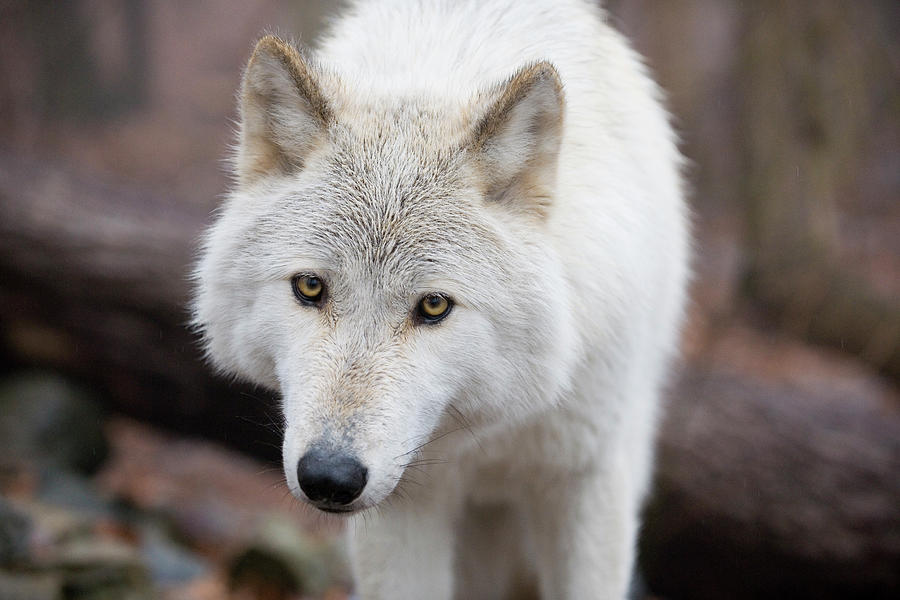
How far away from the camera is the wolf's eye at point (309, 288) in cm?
280

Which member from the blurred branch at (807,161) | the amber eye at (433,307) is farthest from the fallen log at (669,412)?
the amber eye at (433,307)

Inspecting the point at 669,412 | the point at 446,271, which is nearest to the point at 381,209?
the point at 446,271

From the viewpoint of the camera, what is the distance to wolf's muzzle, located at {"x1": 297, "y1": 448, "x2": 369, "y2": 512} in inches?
98.7

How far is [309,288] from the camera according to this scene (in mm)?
2805

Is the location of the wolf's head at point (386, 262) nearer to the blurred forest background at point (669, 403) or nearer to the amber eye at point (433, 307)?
the amber eye at point (433, 307)

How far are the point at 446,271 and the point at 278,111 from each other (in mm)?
791

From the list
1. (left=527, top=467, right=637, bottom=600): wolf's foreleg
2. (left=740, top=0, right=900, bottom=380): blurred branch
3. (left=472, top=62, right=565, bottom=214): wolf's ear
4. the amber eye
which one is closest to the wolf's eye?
the amber eye

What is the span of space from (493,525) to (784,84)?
533 centimetres

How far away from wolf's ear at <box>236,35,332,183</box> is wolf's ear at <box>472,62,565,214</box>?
547 millimetres

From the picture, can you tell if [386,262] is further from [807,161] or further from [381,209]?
[807,161]

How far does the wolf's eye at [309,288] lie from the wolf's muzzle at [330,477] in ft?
1.69

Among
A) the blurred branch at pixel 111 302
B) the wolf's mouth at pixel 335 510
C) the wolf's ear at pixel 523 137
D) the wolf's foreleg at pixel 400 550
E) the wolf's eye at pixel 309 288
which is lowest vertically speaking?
the blurred branch at pixel 111 302

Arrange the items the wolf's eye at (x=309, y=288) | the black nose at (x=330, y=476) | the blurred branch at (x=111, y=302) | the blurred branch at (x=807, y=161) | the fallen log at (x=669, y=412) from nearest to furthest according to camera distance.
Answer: the black nose at (x=330, y=476)
the wolf's eye at (x=309, y=288)
the fallen log at (x=669, y=412)
the blurred branch at (x=111, y=302)
the blurred branch at (x=807, y=161)

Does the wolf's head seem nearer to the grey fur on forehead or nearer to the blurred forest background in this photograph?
the grey fur on forehead
